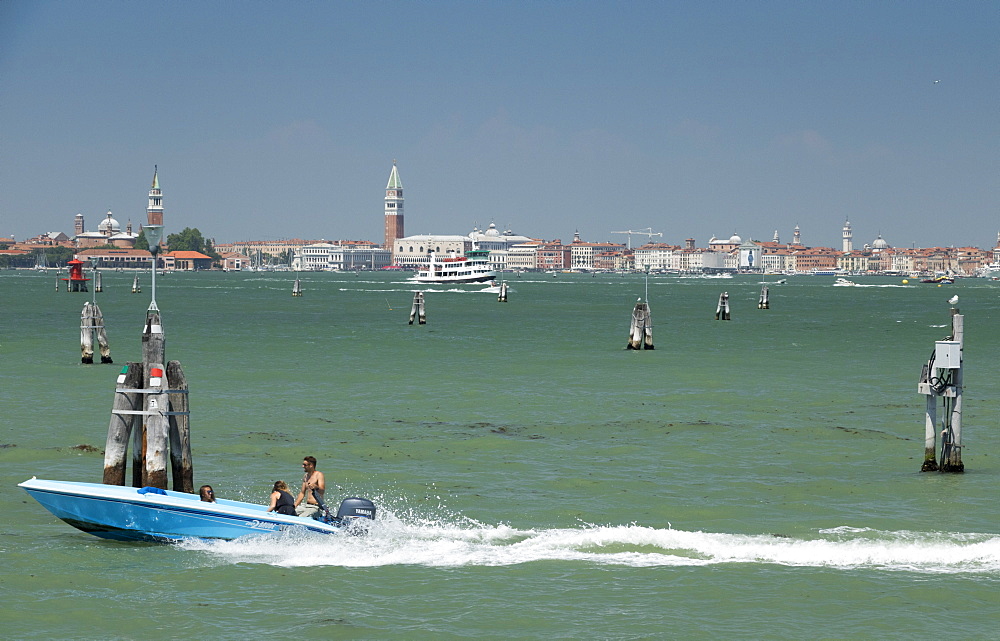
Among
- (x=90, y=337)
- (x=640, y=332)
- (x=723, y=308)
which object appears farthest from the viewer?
(x=723, y=308)

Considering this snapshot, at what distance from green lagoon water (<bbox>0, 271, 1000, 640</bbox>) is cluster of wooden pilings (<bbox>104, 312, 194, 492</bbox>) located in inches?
48.0

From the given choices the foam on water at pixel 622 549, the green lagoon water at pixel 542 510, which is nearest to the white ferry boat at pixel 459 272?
the green lagoon water at pixel 542 510

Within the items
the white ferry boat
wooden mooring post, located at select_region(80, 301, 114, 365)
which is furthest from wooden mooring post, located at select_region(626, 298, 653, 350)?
the white ferry boat

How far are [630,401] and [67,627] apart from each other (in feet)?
67.6

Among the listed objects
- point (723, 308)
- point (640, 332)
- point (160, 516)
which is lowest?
point (160, 516)

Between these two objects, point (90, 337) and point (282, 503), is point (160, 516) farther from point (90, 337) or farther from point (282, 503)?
point (90, 337)

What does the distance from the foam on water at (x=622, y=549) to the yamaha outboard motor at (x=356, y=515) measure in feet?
0.47

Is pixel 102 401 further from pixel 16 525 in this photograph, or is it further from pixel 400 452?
pixel 16 525

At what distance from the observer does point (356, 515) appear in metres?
16.7

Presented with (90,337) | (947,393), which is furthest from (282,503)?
(90,337)

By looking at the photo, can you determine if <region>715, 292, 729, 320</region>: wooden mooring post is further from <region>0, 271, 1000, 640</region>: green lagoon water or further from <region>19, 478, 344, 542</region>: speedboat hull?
<region>19, 478, 344, 542</region>: speedboat hull

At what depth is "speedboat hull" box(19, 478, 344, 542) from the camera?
16.3 meters

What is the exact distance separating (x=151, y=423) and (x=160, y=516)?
167cm

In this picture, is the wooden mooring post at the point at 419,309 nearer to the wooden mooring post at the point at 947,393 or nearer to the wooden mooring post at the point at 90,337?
the wooden mooring post at the point at 90,337
